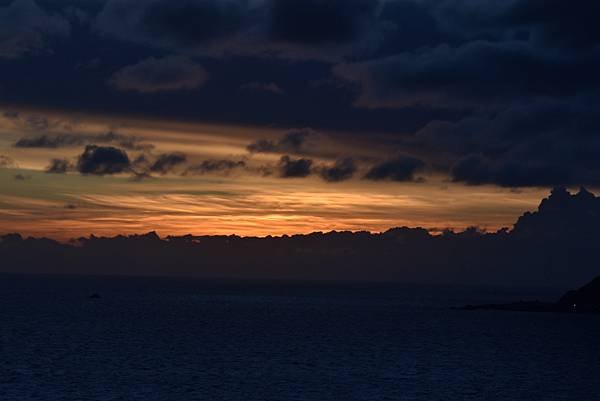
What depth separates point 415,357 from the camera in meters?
112

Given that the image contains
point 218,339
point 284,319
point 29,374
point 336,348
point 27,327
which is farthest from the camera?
point 284,319

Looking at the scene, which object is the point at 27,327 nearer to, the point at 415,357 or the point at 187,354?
the point at 187,354

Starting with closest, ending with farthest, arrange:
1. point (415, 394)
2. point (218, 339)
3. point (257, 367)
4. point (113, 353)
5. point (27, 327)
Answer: point (415, 394), point (257, 367), point (113, 353), point (218, 339), point (27, 327)

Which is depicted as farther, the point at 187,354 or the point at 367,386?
the point at 187,354

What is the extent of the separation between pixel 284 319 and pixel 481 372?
324 feet

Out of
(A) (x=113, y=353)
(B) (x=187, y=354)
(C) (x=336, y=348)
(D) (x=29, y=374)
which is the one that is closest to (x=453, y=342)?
(C) (x=336, y=348)

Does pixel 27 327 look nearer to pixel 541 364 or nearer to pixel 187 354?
pixel 187 354

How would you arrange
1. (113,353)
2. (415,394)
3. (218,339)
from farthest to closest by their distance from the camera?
1. (218,339)
2. (113,353)
3. (415,394)

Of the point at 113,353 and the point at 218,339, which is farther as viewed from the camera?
the point at 218,339

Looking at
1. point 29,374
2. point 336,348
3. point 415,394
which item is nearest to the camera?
point 415,394

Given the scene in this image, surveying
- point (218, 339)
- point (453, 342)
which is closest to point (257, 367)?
point (218, 339)

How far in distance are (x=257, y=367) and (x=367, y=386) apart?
60.5ft

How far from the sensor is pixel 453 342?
138500 mm

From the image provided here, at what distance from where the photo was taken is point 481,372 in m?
99.5
